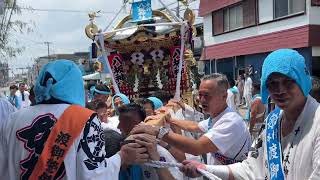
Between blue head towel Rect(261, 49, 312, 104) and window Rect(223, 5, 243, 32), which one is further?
window Rect(223, 5, 243, 32)

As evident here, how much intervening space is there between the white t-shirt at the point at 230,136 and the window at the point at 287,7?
14.2 m

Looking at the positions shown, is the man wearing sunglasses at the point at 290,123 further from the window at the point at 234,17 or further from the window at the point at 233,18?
the window at the point at 233,18

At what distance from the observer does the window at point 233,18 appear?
20984 millimetres

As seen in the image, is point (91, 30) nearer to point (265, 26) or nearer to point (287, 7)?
point (287, 7)

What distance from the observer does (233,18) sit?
21562mm

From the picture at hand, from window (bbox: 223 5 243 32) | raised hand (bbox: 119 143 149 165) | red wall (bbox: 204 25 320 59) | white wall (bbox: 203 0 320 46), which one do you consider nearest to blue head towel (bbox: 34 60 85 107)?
raised hand (bbox: 119 143 149 165)

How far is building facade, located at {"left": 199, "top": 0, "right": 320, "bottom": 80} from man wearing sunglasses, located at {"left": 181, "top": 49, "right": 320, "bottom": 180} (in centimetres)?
1432

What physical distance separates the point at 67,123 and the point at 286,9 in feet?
53.8

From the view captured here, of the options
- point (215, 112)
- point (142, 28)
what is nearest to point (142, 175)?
point (215, 112)

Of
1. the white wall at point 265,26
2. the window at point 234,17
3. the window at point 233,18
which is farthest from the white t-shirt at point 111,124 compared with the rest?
the window at point 233,18

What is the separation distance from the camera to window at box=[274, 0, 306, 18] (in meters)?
16.8

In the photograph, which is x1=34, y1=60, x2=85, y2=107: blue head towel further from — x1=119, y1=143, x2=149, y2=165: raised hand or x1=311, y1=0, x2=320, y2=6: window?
x1=311, y1=0, x2=320, y2=6: window

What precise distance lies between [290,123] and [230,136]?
2.95ft

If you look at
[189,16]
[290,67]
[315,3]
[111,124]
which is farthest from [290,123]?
[315,3]
